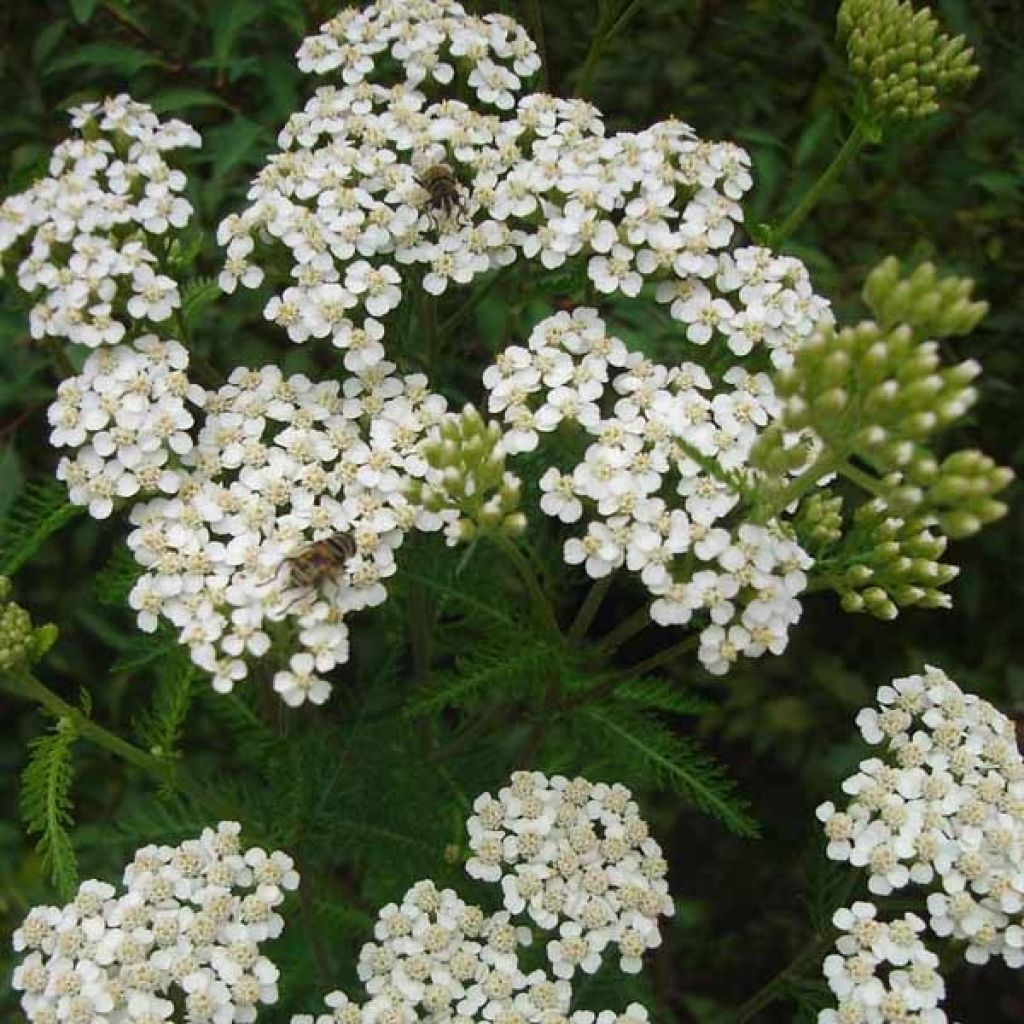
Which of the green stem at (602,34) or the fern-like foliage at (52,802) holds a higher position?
the green stem at (602,34)

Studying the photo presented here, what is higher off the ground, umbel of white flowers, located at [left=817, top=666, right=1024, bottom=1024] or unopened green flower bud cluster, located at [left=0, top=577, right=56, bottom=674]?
umbel of white flowers, located at [left=817, top=666, right=1024, bottom=1024]

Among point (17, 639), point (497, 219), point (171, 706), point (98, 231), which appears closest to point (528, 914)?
point (171, 706)

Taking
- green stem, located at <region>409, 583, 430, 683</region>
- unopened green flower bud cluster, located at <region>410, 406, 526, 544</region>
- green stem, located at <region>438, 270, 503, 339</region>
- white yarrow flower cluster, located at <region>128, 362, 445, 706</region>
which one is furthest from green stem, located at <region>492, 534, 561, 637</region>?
green stem, located at <region>438, 270, 503, 339</region>

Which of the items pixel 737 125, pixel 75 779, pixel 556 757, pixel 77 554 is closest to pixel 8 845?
pixel 75 779

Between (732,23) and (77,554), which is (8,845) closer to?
(77,554)

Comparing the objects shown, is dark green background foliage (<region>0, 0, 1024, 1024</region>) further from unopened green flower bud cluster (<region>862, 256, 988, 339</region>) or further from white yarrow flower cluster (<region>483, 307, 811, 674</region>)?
unopened green flower bud cluster (<region>862, 256, 988, 339</region>)

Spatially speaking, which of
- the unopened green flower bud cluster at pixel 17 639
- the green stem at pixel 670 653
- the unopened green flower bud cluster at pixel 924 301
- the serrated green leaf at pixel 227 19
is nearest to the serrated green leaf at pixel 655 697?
the green stem at pixel 670 653

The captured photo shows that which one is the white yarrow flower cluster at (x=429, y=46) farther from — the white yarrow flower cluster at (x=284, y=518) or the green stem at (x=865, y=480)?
the green stem at (x=865, y=480)

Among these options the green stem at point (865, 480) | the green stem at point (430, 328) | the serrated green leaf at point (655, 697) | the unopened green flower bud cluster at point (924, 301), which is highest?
the unopened green flower bud cluster at point (924, 301)
